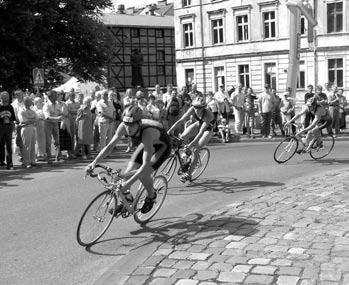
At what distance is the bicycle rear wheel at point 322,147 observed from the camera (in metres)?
14.6

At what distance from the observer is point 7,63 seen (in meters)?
25.0

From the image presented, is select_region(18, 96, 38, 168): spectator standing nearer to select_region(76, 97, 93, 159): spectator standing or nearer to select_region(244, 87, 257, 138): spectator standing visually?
select_region(76, 97, 93, 159): spectator standing

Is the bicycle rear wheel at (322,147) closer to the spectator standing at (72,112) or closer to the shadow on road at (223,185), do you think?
the shadow on road at (223,185)

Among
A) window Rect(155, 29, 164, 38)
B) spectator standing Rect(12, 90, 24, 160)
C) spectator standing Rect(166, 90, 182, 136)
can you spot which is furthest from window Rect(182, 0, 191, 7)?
spectator standing Rect(12, 90, 24, 160)

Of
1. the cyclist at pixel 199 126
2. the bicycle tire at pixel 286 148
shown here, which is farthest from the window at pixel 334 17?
the cyclist at pixel 199 126

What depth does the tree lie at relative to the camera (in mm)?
24891

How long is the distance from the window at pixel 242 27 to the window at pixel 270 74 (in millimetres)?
3790

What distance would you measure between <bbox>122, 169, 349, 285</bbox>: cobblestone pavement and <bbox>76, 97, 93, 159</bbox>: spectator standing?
303 inches

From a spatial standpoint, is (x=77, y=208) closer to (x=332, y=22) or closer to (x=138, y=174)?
(x=138, y=174)

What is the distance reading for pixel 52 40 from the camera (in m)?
28.2

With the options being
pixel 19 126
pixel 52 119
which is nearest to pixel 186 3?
pixel 52 119

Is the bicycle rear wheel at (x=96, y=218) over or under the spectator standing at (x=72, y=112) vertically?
under

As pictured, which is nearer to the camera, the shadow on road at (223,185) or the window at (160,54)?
→ the shadow on road at (223,185)

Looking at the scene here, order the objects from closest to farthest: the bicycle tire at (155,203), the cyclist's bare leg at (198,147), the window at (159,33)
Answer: the bicycle tire at (155,203) < the cyclist's bare leg at (198,147) < the window at (159,33)
